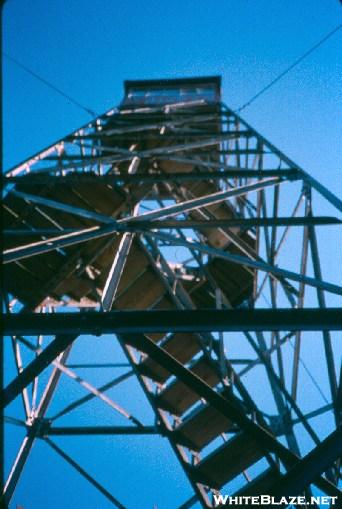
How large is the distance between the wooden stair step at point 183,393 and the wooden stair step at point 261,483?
1.44 m

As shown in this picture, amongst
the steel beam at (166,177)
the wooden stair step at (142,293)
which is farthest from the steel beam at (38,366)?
the wooden stair step at (142,293)

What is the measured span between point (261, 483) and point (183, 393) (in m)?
1.63

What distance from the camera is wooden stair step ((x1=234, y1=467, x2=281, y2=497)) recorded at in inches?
247

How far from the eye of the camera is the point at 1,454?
8.22 ft

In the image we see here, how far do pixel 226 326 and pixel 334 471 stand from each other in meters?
3.73

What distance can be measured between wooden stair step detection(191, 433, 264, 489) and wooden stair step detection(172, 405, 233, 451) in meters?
0.43

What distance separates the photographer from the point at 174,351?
24.9 feet

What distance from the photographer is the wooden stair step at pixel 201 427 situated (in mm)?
6397

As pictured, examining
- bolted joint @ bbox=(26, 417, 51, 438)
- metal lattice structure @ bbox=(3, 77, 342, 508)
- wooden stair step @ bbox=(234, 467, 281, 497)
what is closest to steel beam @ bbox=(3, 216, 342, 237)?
metal lattice structure @ bbox=(3, 77, 342, 508)

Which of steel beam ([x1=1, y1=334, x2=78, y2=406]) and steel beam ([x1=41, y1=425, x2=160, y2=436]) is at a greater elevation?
steel beam ([x1=41, y1=425, x2=160, y2=436])

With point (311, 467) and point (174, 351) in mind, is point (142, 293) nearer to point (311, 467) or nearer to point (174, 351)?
point (174, 351)

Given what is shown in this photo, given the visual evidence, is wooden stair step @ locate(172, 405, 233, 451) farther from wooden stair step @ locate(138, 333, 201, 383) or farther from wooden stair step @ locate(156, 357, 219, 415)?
wooden stair step @ locate(138, 333, 201, 383)

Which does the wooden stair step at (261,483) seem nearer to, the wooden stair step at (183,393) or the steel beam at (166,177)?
the wooden stair step at (183,393)

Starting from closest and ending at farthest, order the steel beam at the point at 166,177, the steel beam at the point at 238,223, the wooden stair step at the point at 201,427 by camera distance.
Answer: the steel beam at the point at 238,223 → the steel beam at the point at 166,177 → the wooden stair step at the point at 201,427
